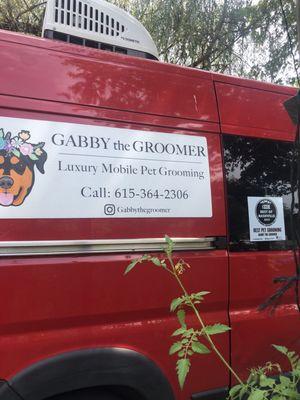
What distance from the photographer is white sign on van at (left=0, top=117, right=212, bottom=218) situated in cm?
228

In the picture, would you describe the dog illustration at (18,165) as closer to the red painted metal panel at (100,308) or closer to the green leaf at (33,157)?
the green leaf at (33,157)

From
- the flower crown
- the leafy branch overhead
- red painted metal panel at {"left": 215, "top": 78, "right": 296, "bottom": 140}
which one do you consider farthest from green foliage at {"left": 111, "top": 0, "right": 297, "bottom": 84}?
the flower crown

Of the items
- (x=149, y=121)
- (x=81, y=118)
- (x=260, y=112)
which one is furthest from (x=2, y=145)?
(x=260, y=112)

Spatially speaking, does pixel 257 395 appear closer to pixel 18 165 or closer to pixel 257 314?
pixel 18 165

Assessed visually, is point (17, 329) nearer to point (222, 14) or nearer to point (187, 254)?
point (187, 254)

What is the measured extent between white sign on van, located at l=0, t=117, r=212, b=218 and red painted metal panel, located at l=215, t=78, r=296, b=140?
0.93 ft

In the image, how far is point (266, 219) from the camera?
304 centimetres

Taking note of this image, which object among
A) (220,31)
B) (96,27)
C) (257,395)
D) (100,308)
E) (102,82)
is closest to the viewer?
(257,395)

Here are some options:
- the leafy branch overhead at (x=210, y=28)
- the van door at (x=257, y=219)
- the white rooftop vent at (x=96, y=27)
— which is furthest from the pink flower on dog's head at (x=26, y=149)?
the leafy branch overhead at (x=210, y=28)

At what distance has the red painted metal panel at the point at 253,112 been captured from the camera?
2.98m

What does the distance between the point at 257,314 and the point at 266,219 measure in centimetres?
57

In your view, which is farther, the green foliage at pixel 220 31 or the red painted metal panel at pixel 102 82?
the green foliage at pixel 220 31

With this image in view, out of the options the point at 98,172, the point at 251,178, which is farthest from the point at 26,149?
the point at 251,178

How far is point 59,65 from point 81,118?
28 cm
